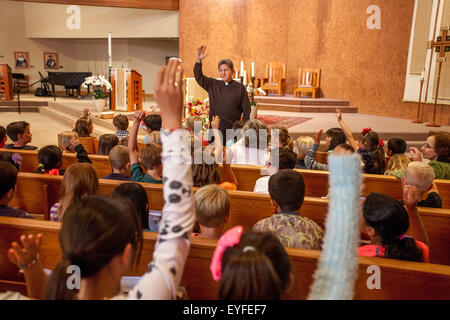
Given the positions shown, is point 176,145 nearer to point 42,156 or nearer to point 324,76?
point 42,156

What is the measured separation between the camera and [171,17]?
36.0 ft

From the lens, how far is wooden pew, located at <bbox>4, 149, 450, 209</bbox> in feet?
8.91

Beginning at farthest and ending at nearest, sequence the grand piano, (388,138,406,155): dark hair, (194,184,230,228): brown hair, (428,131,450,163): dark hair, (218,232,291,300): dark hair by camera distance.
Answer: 1. the grand piano
2. (388,138,406,155): dark hair
3. (428,131,450,163): dark hair
4. (194,184,230,228): brown hair
5. (218,232,291,300): dark hair

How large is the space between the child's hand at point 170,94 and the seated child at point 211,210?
772 mm

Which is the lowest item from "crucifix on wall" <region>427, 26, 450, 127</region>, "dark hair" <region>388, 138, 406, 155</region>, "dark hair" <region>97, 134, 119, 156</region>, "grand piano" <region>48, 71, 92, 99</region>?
"dark hair" <region>97, 134, 119, 156</region>

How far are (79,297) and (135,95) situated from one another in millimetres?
8309

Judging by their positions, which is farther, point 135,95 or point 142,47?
point 142,47

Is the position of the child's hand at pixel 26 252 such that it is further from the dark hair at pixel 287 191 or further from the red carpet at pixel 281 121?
the red carpet at pixel 281 121

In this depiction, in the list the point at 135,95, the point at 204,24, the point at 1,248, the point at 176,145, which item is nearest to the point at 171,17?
the point at 204,24

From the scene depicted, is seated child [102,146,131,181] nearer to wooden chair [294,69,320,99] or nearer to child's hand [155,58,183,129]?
child's hand [155,58,183,129]

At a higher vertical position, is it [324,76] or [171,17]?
[171,17]

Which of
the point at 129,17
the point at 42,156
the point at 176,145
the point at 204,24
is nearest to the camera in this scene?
the point at 176,145

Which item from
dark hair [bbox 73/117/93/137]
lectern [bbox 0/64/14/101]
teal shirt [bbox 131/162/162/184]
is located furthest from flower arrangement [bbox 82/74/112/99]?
teal shirt [bbox 131/162/162/184]

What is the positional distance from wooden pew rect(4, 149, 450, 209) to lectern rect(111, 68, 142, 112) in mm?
5470
